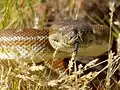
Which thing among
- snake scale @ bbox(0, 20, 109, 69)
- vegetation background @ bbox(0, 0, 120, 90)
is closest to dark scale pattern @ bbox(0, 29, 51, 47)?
snake scale @ bbox(0, 20, 109, 69)

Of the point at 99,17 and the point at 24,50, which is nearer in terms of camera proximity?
the point at 24,50

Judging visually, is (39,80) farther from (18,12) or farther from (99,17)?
(99,17)

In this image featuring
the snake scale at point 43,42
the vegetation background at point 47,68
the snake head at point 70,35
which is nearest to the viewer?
the vegetation background at point 47,68

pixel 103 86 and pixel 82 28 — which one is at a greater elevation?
pixel 82 28

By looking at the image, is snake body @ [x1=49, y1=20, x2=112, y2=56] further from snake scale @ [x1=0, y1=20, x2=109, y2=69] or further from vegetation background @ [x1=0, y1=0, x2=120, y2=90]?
vegetation background @ [x1=0, y1=0, x2=120, y2=90]

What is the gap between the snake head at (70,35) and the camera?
3424 mm

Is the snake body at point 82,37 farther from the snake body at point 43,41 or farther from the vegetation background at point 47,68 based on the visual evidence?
the vegetation background at point 47,68

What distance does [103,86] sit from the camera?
3.29 metres

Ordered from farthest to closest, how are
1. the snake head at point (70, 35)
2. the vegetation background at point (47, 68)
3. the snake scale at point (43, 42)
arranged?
1. the snake scale at point (43, 42)
2. the snake head at point (70, 35)
3. the vegetation background at point (47, 68)

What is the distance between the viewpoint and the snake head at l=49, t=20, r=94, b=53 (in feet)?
11.2

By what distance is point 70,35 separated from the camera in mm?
3430

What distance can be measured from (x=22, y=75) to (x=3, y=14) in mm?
1236

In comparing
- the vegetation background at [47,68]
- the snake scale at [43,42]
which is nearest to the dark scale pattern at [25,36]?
the snake scale at [43,42]

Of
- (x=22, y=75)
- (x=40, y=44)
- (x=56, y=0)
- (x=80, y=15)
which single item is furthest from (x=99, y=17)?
(x=22, y=75)
